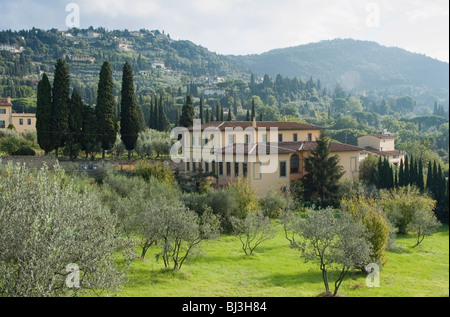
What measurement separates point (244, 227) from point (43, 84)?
22754 millimetres

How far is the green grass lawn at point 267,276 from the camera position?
1514cm

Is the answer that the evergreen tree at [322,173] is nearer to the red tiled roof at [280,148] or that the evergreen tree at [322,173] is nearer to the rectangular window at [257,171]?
the red tiled roof at [280,148]

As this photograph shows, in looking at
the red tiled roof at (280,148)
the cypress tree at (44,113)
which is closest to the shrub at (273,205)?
the red tiled roof at (280,148)

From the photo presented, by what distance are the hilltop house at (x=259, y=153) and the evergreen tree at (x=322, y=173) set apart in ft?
4.37

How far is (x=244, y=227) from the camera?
74.2ft

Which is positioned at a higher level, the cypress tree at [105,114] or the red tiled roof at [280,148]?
the cypress tree at [105,114]

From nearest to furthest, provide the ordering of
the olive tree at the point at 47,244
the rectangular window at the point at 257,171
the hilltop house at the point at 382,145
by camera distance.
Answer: the olive tree at the point at 47,244 < the rectangular window at the point at 257,171 < the hilltop house at the point at 382,145

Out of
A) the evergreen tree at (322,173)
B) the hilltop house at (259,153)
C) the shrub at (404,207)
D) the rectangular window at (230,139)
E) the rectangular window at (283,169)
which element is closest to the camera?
the shrub at (404,207)

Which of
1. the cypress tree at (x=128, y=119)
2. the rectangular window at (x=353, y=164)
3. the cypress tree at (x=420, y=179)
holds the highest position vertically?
the cypress tree at (x=128, y=119)

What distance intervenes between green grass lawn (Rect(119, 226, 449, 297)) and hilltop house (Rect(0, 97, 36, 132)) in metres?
41.7

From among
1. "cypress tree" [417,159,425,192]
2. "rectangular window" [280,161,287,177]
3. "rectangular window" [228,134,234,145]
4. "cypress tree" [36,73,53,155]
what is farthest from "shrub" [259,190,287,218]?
"cypress tree" [36,73,53,155]

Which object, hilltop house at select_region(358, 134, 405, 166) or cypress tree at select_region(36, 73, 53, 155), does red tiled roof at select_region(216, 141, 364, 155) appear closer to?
cypress tree at select_region(36, 73, 53, 155)

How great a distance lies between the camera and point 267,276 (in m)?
17.5

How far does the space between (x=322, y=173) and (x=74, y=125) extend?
21.4m
